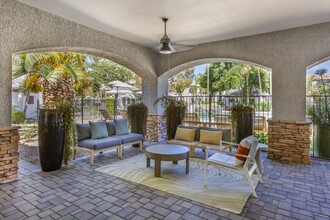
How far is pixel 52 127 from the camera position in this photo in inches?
170

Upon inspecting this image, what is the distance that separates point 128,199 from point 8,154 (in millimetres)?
2477

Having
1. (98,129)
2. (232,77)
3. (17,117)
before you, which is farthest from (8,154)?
(232,77)

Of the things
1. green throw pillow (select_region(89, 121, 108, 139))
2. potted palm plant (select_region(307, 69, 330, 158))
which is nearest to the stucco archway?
green throw pillow (select_region(89, 121, 108, 139))

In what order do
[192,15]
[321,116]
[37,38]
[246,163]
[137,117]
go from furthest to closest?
[137,117] < [321,116] < [192,15] < [37,38] < [246,163]

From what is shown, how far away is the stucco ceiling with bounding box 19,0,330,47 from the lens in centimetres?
391

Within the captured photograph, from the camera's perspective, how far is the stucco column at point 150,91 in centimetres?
765

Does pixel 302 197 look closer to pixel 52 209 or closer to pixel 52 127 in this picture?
pixel 52 209

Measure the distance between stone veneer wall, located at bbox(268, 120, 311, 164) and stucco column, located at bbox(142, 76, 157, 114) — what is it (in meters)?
3.95

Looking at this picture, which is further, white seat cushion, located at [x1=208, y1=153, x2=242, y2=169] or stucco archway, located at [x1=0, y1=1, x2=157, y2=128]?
stucco archway, located at [x1=0, y1=1, x2=157, y2=128]

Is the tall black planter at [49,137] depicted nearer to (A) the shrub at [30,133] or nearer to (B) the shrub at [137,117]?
(B) the shrub at [137,117]

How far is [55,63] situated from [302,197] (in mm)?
7434

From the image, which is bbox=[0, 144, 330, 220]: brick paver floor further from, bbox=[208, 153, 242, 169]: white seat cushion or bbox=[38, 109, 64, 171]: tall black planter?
bbox=[208, 153, 242, 169]: white seat cushion

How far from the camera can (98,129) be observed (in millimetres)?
5453

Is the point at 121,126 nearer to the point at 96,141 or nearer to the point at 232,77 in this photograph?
the point at 96,141
